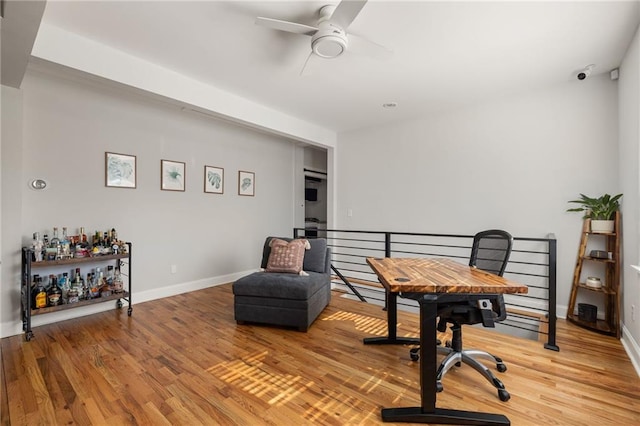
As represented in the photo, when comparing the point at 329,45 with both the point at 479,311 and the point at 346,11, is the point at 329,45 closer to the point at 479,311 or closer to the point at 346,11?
the point at 346,11

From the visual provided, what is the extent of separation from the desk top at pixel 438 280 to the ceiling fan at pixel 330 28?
1.64 meters

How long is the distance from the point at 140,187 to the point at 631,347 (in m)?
5.18

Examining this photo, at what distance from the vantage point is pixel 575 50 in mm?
2596

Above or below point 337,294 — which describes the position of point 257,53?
above

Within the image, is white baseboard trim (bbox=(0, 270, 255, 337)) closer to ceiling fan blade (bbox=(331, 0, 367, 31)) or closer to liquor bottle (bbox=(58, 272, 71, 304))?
liquor bottle (bbox=(58, 272, 71, 304))

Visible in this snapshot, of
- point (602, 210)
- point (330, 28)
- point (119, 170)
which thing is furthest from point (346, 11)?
point (119, 170)

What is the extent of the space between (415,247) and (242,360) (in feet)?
10.2

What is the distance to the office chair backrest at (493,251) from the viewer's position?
2.06 metres

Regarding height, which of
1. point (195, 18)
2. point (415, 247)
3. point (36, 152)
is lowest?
point (415, 247)

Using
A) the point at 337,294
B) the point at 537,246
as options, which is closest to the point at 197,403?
the point at 337,294

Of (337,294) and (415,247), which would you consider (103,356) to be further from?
(415,247)

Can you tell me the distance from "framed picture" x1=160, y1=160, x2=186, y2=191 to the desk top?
3.19 m

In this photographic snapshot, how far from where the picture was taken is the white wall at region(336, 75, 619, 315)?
3.13 meters

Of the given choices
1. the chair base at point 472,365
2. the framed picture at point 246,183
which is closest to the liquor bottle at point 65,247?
the framed picture at point 246,183
